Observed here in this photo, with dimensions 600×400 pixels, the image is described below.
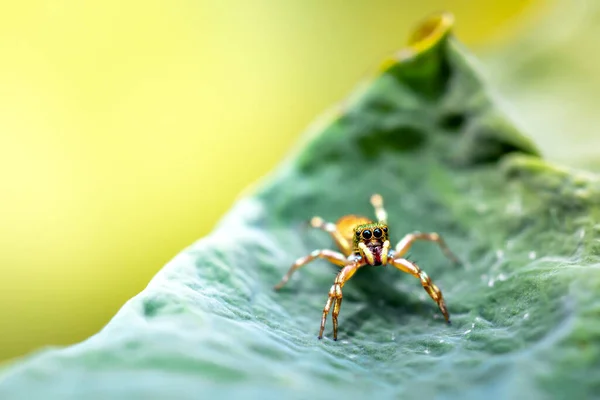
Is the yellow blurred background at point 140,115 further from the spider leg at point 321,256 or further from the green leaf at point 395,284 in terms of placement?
the spider leg at point 321,256

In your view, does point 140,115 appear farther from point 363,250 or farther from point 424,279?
point 424,279

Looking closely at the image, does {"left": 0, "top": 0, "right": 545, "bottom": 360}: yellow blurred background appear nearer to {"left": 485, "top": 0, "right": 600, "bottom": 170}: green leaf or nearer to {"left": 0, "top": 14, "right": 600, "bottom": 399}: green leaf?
{"left": 485, "top": 0, "right": 600, "bottom": 170}: green leaf

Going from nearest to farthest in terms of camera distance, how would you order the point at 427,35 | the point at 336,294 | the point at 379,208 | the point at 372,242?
the point at 336,294
the point at 372,242
the point at 379,208
the point at 427,35

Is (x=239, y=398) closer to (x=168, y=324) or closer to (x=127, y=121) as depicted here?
(x=168, y=324)

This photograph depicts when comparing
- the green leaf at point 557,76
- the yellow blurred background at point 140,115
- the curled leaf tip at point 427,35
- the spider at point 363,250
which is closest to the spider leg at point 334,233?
the spider at point 363,250

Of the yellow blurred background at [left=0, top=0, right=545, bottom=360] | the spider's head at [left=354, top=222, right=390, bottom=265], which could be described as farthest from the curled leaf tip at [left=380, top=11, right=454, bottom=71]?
the yellow blurred background at [left=0, top=0, right=545, bottom=360]

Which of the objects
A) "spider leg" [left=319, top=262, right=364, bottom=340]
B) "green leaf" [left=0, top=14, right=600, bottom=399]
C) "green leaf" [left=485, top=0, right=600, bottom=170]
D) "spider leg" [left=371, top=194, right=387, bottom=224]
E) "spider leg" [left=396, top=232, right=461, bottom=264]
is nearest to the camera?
"green leaf" [left=0, top=14, right=600, bottom=399]

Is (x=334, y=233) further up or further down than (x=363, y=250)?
further up

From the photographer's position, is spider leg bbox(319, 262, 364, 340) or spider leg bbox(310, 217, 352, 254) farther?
spider leg bbox(310, 217, 352, 254)

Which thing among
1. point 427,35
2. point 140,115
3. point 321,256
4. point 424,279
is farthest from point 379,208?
point 140,115
